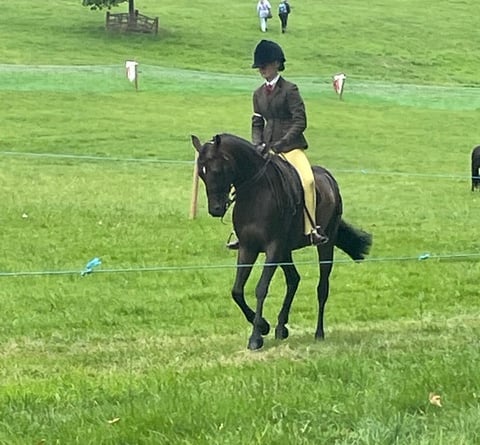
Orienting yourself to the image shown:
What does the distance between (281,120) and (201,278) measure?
4702 mm

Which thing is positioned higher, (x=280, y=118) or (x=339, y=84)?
(x=280, y=118)

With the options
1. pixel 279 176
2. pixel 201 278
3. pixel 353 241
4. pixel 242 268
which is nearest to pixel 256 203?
pixel 279 176

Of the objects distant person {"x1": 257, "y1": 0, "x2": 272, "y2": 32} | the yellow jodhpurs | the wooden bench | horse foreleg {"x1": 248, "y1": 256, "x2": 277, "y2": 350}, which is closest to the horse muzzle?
horse foreleg {"x1": 248, "y1": 256, "x2": 277, "y2": 350}

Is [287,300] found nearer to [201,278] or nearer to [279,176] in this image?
[279,176]

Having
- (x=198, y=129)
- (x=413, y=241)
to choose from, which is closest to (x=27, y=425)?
(x=413, y=241)

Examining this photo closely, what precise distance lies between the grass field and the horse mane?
4.45ft

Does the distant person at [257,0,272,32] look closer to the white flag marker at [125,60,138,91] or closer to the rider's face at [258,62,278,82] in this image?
the white flag marker at [125,60,138,91]

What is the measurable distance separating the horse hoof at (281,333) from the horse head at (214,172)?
1791 mm

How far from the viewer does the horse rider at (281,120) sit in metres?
10.5

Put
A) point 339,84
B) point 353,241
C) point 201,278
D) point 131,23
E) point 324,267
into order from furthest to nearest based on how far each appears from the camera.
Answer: point 131,23
point 339,84
point 201,278
point 353,241
point 324,267

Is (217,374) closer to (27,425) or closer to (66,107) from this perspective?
(27,425)

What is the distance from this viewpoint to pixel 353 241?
11.8 meters

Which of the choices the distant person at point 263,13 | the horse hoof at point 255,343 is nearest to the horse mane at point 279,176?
the horse hoof at point 255,343

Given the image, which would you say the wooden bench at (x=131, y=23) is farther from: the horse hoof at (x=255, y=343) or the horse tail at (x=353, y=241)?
the horse hoof at (x=255, y=343)
